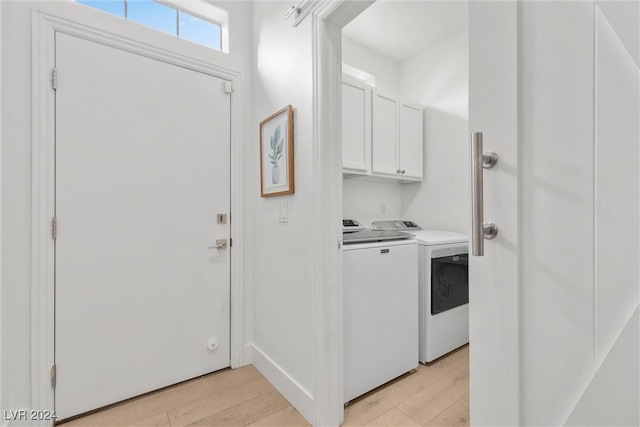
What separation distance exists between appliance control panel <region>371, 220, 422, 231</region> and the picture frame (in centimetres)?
124

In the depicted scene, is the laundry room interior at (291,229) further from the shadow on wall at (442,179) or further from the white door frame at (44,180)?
the shadow on wall at (442,179)

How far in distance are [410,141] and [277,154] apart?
5.03 ft

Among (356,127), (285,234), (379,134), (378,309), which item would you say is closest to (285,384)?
(378,309)

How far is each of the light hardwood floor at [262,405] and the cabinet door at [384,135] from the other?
1.61 meters

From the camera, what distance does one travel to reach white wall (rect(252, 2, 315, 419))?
1564mm

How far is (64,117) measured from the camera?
155cm

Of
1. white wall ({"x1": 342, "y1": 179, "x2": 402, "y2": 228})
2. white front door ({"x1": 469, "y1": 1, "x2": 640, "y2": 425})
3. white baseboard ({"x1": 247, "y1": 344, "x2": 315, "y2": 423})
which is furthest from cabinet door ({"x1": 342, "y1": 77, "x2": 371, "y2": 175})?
white front door ({"x1": 469, "y1": 1, "x2": 640, "y2": 425})

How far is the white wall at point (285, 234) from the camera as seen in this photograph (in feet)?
5.13

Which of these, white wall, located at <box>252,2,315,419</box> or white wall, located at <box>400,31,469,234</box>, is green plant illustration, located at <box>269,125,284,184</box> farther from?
white wall, located at <box>400,31,469,234</box>

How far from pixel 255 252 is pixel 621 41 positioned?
196 centimetres

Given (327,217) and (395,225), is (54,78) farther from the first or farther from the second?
(395,225)

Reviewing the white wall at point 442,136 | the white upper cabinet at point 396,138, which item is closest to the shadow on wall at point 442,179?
the white wall at point 442,136

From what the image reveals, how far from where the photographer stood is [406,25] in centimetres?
261

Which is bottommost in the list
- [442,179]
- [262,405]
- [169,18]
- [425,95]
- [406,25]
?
[262,405]
